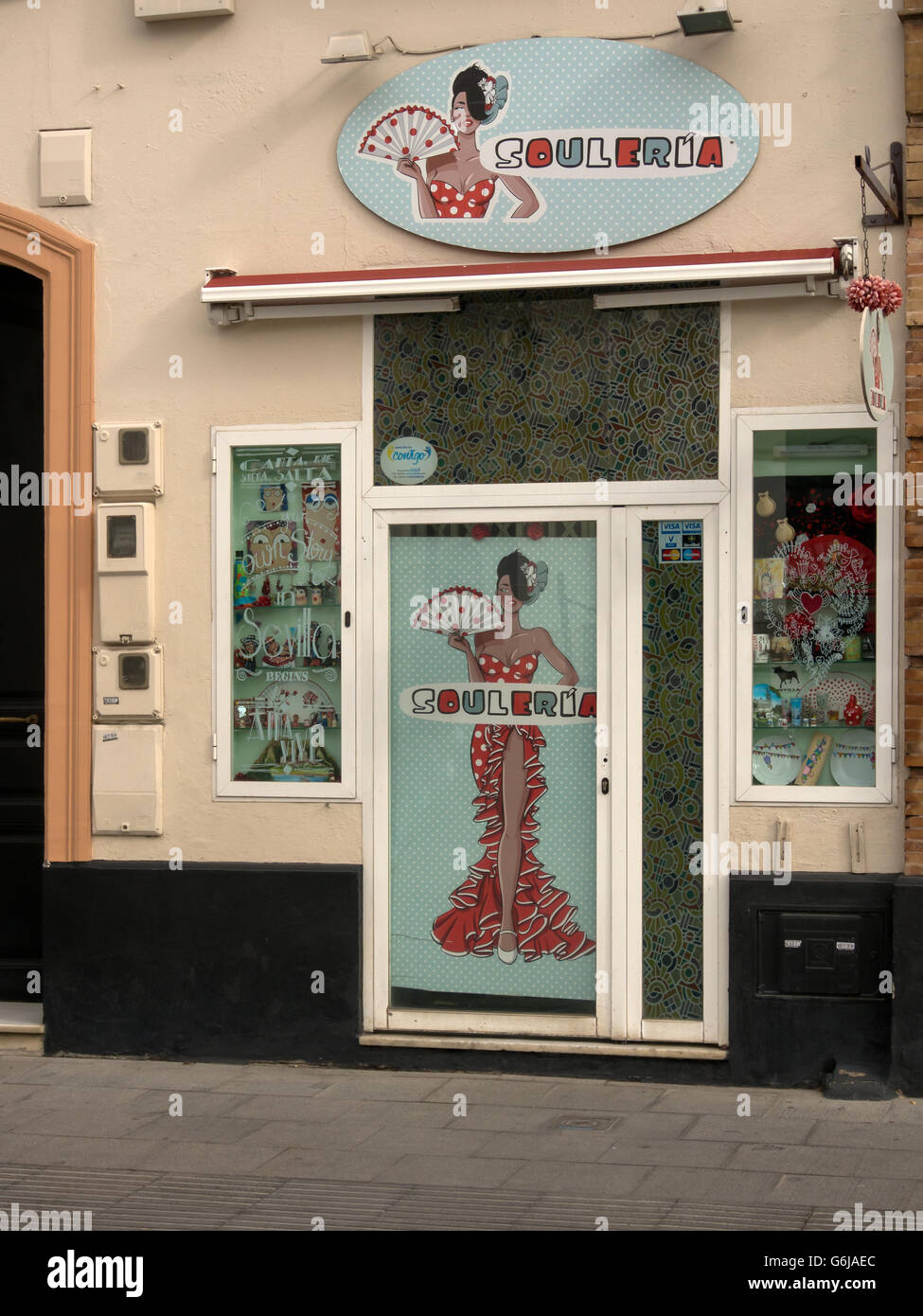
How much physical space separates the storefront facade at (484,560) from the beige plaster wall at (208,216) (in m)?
0.02

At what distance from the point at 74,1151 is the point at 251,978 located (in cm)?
144

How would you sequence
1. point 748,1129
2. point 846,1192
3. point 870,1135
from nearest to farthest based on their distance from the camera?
1. point 846,1192
2. point 870,1135
3. point 748,1129

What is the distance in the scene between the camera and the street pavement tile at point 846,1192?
555 cm

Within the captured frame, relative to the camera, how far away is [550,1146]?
20.6 ft

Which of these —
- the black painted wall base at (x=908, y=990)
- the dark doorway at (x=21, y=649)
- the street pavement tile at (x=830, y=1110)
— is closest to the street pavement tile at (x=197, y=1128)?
the dark doorway at (x=21, y=649)

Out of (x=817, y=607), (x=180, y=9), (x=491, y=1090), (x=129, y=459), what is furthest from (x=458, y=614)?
(x=180, y=9)

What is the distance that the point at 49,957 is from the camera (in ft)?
25.7

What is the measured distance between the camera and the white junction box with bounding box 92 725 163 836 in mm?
7715

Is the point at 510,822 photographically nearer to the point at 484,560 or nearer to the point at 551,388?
the point at 484,560

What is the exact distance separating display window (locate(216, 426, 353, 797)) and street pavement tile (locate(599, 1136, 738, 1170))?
2.21 m

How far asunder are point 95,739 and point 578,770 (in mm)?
2322

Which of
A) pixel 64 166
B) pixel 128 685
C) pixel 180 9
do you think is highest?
pixel 180 9
